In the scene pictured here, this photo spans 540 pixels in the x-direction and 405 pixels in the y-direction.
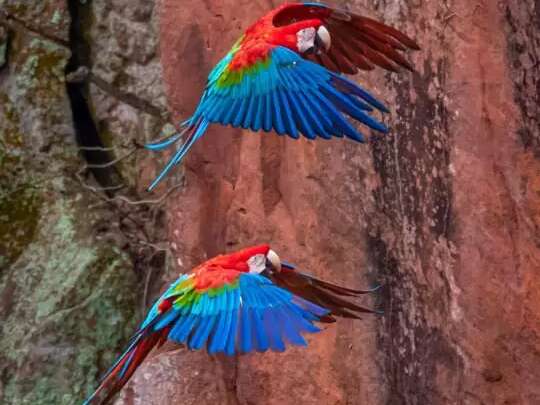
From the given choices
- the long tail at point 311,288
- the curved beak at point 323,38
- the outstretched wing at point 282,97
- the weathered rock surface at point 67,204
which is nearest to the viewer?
the outstretched wing at point 282,97

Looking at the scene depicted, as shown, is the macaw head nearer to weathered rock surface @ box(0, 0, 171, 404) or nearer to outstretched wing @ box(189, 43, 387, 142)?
outstretched wing @ box(189, 43, 387, 142)

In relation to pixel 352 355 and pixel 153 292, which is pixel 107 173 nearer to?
pixel 153 292

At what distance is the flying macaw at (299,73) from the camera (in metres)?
1.84

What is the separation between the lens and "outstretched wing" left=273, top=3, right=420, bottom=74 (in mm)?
1993

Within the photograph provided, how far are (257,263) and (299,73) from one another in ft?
1.03

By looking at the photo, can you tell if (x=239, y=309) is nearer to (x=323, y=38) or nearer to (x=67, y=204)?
→ (x=323, y=38)

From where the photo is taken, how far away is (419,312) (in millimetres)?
2498

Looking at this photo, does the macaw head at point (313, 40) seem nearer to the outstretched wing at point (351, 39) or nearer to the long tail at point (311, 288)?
the outstretched wing at point (351, 39)

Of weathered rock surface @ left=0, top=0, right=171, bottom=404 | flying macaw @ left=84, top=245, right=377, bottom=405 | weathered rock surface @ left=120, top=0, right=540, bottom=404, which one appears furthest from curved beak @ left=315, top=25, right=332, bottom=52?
weathered rock surface @ left=0, top=0, right=171, bottom=404

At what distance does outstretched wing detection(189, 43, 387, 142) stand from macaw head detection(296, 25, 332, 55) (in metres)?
0.02

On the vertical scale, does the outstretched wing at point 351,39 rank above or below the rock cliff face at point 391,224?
above

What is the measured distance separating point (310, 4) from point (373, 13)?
566 millimetres

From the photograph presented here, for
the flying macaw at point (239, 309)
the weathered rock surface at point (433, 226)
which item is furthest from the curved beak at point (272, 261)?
the weathered rock surface at point (433, 226)

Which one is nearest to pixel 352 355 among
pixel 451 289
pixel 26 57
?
pixel 451 289
